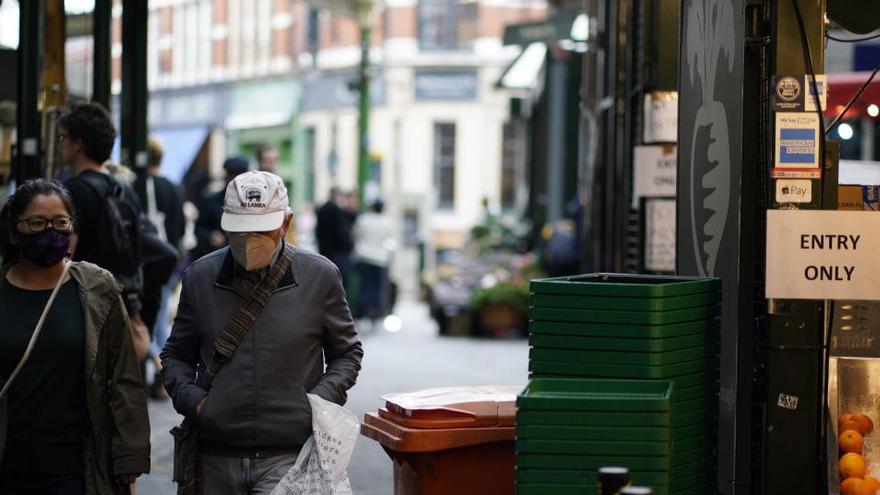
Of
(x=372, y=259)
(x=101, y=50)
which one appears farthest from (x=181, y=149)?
(x=101, y=50)

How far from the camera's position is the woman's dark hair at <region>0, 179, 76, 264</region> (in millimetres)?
5969

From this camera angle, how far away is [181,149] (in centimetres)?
3328

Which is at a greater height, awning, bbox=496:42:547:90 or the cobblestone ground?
awning, bbox=496:42:547:90

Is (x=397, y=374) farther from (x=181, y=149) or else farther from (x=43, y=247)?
(x=181, y=149)

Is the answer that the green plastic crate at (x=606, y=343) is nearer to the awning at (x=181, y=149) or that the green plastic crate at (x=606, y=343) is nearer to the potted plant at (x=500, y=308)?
the potted plant at (x=500, y=308)

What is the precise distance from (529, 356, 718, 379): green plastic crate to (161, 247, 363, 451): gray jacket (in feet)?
2.28

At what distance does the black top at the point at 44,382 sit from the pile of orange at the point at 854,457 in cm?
278

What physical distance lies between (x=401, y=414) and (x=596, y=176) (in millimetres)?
8893

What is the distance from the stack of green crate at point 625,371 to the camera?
5.29 metres

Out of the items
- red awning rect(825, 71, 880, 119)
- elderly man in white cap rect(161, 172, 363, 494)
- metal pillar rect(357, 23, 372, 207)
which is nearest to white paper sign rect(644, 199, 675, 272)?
red awning rect(825, 71, 880, 119)

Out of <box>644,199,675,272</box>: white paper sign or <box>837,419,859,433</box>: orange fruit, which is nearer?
<box>837,419,859,433</box>: orange fruit

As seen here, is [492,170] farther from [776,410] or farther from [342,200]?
[776,410]

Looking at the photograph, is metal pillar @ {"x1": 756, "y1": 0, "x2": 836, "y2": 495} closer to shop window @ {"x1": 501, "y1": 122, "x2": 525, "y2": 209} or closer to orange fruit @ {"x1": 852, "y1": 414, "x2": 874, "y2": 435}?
orange fruit @ {"x1": 852, "y1": 414, "x2": 874, "y2": 435}

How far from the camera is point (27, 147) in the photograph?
378 inches
